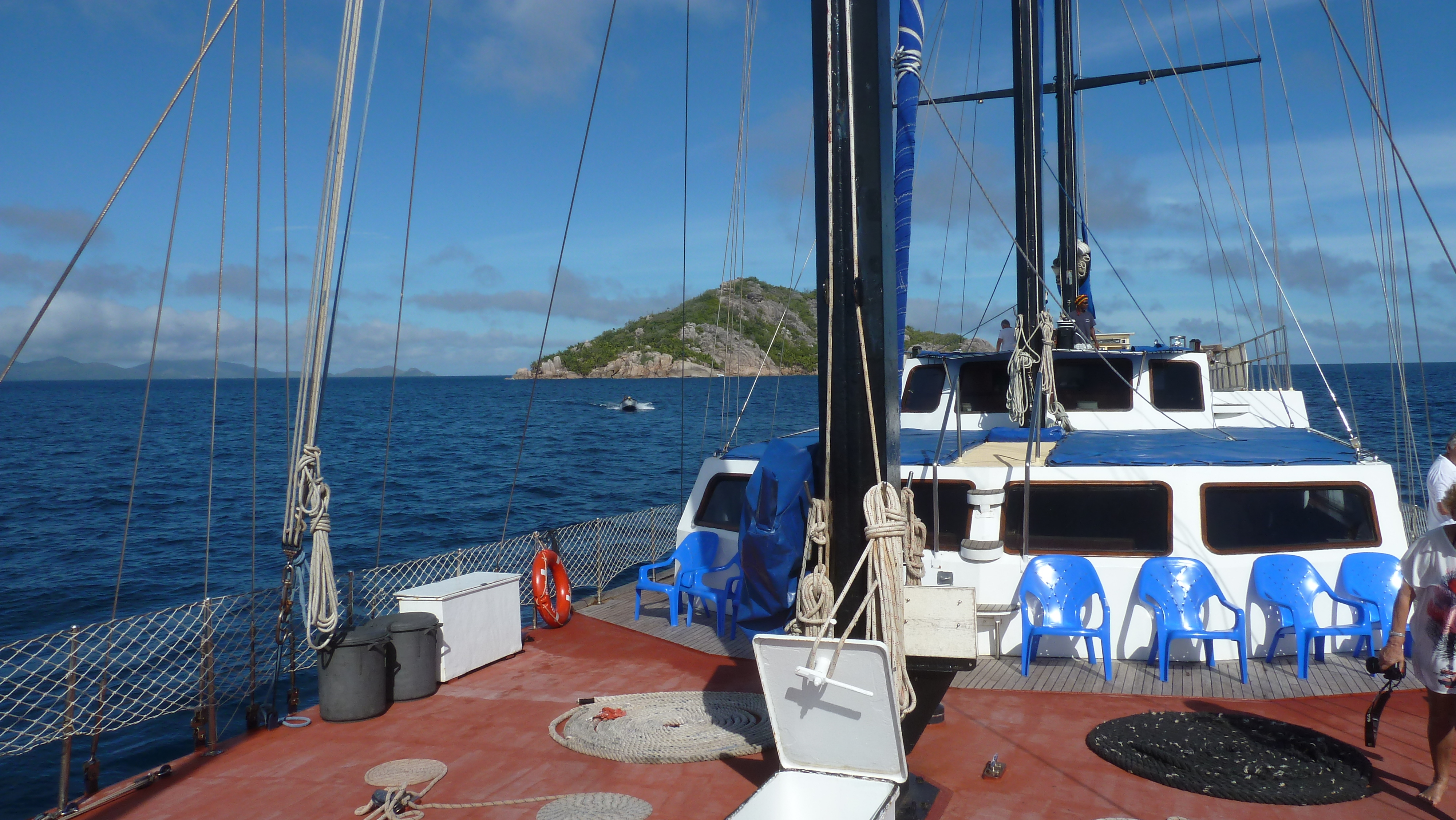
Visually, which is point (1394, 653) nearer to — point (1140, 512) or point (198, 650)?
point (1140, 512)

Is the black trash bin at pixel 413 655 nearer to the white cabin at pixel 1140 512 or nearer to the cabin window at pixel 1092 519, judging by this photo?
the white cabin at pixel 1140 512

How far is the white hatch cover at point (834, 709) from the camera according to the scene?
4.08 metres

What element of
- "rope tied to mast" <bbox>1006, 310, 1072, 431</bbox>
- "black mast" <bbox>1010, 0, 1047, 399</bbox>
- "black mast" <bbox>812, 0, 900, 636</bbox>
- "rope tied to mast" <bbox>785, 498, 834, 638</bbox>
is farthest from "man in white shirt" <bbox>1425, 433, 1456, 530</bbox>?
"rope tied to mast" <bbox>785, 498, 834, 638</bbox>

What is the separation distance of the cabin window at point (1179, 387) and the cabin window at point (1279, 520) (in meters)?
3.98

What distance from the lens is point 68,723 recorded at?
5.22m

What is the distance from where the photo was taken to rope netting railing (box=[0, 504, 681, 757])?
598 cm

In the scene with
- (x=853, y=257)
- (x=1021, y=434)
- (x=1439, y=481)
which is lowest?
(x=1439, y=481)

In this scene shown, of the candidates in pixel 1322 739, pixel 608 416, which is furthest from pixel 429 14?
pixel 608 416

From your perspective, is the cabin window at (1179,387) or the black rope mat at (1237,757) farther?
the cabin window at (1179,387)

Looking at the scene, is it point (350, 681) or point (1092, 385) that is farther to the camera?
point (1092, 385)

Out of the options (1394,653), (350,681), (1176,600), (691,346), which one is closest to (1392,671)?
(1394,653)

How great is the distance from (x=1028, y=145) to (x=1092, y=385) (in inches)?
132

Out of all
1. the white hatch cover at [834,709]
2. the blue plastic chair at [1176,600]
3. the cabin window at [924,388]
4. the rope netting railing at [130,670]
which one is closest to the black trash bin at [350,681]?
the rope netting railing at [130,670]

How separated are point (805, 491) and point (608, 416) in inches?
2789
